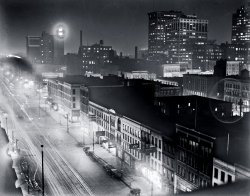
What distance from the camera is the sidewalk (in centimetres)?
3812

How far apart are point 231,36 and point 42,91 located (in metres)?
123

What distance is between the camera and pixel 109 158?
159 ft

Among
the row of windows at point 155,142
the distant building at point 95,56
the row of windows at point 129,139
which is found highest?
the distant building at point 95,56

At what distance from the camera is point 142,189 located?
37.4 meters

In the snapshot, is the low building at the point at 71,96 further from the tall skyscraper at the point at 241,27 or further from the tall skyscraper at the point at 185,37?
the tall skyscraper at the point at 241,27

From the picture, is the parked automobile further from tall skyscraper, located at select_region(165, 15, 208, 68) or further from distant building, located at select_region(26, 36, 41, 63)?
distant building, located at select_region(26, 36, 41, 63)

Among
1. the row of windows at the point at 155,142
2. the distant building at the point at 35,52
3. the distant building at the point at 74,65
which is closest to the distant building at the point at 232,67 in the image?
the distant building at the point at 74,65

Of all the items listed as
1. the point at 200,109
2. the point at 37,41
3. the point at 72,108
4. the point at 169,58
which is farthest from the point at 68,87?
the point at 37,41

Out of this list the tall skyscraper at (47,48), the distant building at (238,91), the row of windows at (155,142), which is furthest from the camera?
the tall skyscraper at (47,48)

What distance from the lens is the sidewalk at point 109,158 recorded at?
3812 centimetres

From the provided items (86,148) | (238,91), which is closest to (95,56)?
(238,91)

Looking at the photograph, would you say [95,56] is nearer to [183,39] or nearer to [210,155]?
[183,39]

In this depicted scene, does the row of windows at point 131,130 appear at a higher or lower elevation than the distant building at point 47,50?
lower

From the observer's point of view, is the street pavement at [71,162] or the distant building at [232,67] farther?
the distant building at [232,67]
